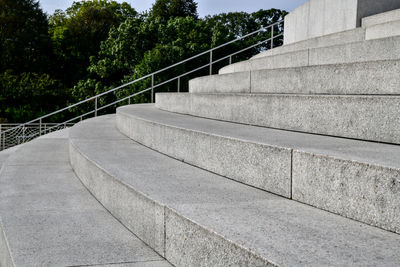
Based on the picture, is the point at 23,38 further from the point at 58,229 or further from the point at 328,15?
the point at 58,229

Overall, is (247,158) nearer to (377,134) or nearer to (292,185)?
(292,185)

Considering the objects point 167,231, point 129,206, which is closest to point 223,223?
point 167,231

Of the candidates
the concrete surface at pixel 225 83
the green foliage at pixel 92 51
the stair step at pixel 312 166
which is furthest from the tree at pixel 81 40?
the stair step at pixel 312 166

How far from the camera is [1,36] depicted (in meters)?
38.3

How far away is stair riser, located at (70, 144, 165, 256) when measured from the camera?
8.10ft

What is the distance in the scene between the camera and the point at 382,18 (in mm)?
6070

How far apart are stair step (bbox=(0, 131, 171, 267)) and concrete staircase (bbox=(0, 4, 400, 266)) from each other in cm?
1

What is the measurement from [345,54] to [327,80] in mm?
1135

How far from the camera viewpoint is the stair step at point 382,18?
5695 millimetres

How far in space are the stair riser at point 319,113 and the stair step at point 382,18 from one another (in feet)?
8.71

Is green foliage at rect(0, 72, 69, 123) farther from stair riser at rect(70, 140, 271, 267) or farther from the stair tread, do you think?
the stair tread

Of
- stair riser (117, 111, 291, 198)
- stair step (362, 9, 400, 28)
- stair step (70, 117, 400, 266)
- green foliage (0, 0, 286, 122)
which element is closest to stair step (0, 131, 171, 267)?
A: stair step (70, 117, 400, 266)

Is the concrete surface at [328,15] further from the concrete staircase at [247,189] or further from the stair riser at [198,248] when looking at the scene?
the stair riser at [198,248]

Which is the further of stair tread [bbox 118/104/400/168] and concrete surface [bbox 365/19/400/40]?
concrete surface [bbox 365/19/400/40]
